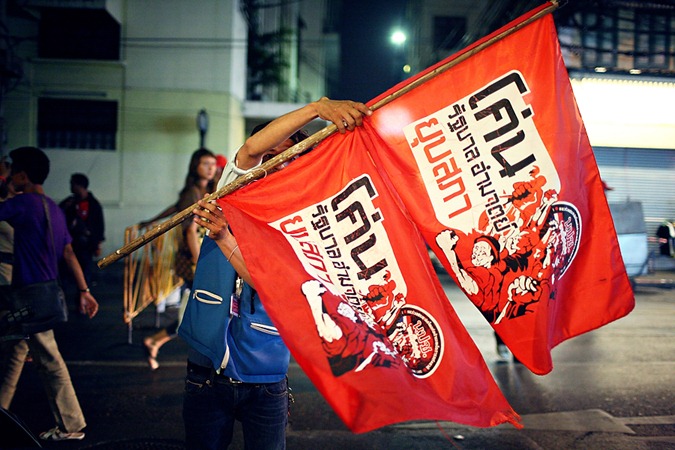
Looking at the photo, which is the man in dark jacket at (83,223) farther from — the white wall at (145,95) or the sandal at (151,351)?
the white wall at (145,95)

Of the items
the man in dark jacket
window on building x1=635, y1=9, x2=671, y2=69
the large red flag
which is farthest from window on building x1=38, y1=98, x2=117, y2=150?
window on building x1=635, y1=9, x2=671, y2=69

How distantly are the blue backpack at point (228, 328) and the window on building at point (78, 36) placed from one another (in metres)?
16.0

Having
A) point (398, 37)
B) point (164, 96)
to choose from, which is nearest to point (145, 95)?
point (164, 96)

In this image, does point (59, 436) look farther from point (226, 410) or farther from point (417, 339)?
point (417, 339)

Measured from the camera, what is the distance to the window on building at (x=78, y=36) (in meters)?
16.0

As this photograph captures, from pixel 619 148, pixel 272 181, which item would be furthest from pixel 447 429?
pixel 619 148

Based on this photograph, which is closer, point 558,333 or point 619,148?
point 558,333

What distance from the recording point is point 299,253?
2346 millimetres

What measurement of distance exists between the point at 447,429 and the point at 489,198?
270 cm

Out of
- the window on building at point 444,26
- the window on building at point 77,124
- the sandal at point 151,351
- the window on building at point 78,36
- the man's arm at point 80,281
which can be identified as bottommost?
the sandal at point 151,351

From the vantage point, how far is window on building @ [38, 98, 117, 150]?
53.0ft

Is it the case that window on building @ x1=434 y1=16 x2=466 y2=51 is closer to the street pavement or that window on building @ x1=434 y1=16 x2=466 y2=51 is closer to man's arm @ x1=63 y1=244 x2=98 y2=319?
the street pavement

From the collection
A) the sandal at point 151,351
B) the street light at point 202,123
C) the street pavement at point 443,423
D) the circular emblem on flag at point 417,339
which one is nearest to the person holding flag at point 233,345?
the circular emblem on flag at point 417,339

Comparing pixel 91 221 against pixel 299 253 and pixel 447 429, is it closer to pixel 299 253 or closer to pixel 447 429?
pixel 447 429
